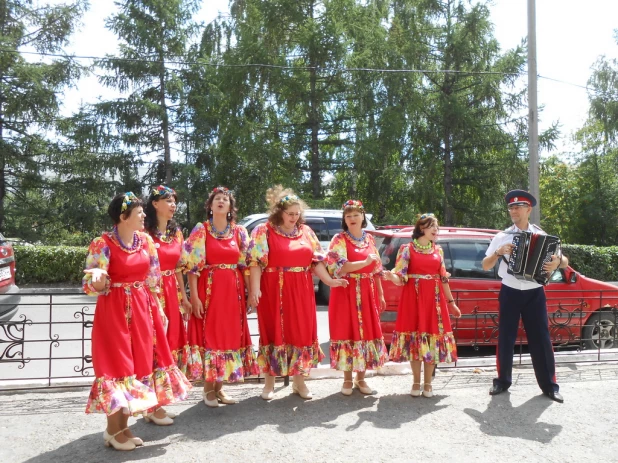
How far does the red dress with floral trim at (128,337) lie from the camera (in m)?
4.17

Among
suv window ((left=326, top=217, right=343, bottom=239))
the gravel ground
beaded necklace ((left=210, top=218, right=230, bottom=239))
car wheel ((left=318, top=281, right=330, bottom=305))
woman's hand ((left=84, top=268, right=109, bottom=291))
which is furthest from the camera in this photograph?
suv window ((left=326, top=217, right=343, bottom=239))

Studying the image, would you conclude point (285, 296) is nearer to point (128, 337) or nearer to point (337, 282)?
point (337, 282)

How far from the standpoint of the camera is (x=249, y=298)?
5.42 meters

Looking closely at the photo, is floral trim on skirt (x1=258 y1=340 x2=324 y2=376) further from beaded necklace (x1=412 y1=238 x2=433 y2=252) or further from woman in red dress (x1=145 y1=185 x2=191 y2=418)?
beaded necklace (x1=412 y1=238 x2=433 y2=252)

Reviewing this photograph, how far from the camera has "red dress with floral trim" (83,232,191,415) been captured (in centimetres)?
417

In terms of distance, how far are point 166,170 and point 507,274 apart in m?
19.2

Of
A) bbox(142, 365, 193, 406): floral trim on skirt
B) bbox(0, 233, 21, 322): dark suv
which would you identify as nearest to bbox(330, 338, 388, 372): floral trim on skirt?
bbox(142, 365, 193, 406): floral trim on skirt

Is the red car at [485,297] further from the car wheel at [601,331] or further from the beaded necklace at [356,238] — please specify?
the beaded necklace at [356,238]

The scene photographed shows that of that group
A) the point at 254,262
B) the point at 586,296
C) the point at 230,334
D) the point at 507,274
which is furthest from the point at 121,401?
the point at 586,296

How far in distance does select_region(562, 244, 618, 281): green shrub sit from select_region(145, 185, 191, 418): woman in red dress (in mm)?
17457

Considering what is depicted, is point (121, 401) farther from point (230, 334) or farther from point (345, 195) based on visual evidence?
point (345, 195)

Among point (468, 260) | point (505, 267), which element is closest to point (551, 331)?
point (468, 260)

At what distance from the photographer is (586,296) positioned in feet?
26.1

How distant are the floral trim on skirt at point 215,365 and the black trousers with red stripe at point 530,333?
2.58 metres
